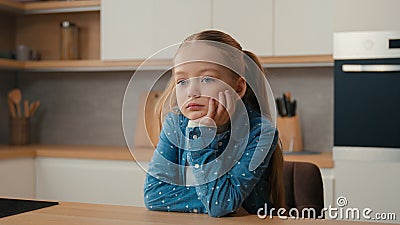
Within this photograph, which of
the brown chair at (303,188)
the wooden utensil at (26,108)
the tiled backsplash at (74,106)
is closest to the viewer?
the brown chair at (303,188)

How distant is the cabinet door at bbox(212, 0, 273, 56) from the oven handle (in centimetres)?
41

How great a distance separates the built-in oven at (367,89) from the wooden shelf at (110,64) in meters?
0.19

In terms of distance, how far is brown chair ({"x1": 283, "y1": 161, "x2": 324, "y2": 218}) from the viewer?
1.73 m

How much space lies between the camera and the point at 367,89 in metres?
2.79

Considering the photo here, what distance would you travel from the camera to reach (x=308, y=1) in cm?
301

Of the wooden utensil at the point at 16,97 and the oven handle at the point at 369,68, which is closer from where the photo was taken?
the oven handle at the point at 369,68

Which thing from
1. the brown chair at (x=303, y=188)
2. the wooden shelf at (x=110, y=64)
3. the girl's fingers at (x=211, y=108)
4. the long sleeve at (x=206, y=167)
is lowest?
the brown chair at (x=303, y=188)

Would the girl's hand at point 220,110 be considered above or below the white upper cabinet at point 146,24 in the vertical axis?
below

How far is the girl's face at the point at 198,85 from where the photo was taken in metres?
1.08

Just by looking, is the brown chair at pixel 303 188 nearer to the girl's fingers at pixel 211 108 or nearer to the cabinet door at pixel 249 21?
the girl's fingers at pixel 211 108

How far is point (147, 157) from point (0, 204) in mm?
455

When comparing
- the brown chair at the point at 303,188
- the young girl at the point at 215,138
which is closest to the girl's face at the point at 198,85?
the young girl at the point at 215,138

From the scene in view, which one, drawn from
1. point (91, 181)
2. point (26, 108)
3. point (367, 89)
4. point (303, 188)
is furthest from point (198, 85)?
point (26, 108)

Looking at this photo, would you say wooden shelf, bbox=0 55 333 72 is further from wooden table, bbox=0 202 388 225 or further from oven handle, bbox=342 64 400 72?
wooden table, bbox=0 202 388 225
